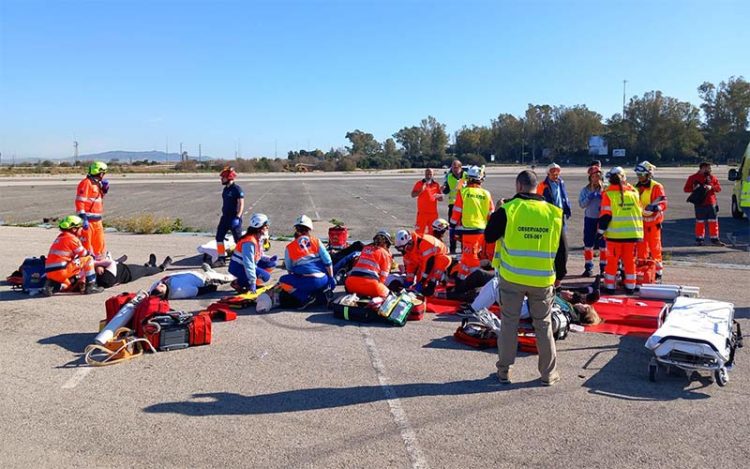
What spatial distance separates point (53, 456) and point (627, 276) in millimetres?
8318

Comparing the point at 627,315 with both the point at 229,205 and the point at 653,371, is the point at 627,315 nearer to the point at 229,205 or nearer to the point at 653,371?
the point at 653,371

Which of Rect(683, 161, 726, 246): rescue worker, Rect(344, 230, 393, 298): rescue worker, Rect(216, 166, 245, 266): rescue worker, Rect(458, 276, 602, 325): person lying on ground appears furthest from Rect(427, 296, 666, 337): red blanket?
Rect(683, 161, 726, 246): rescue worker

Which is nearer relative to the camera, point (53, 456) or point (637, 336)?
point (53, 456)

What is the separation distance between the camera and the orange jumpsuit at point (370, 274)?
810cm

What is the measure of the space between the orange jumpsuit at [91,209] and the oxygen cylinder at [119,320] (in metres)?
4.48

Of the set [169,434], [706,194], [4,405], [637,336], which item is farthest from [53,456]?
[706,194]

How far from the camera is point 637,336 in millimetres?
7066

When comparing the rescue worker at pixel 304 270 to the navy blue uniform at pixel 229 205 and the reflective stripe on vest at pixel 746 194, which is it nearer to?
the navy blue uniform at pixel 229 205

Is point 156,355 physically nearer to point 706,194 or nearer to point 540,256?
point 540,256

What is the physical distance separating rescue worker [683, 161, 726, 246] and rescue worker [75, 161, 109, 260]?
1352 cm

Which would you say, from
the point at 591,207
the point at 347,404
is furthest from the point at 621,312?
the point at 347,404

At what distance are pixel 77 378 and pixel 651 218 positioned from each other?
351 inches

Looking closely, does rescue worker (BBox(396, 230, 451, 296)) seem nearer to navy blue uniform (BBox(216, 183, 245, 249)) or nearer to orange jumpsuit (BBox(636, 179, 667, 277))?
orange jumpsuit (BBox(636, 179, 667, 277))

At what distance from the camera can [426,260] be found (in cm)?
886
